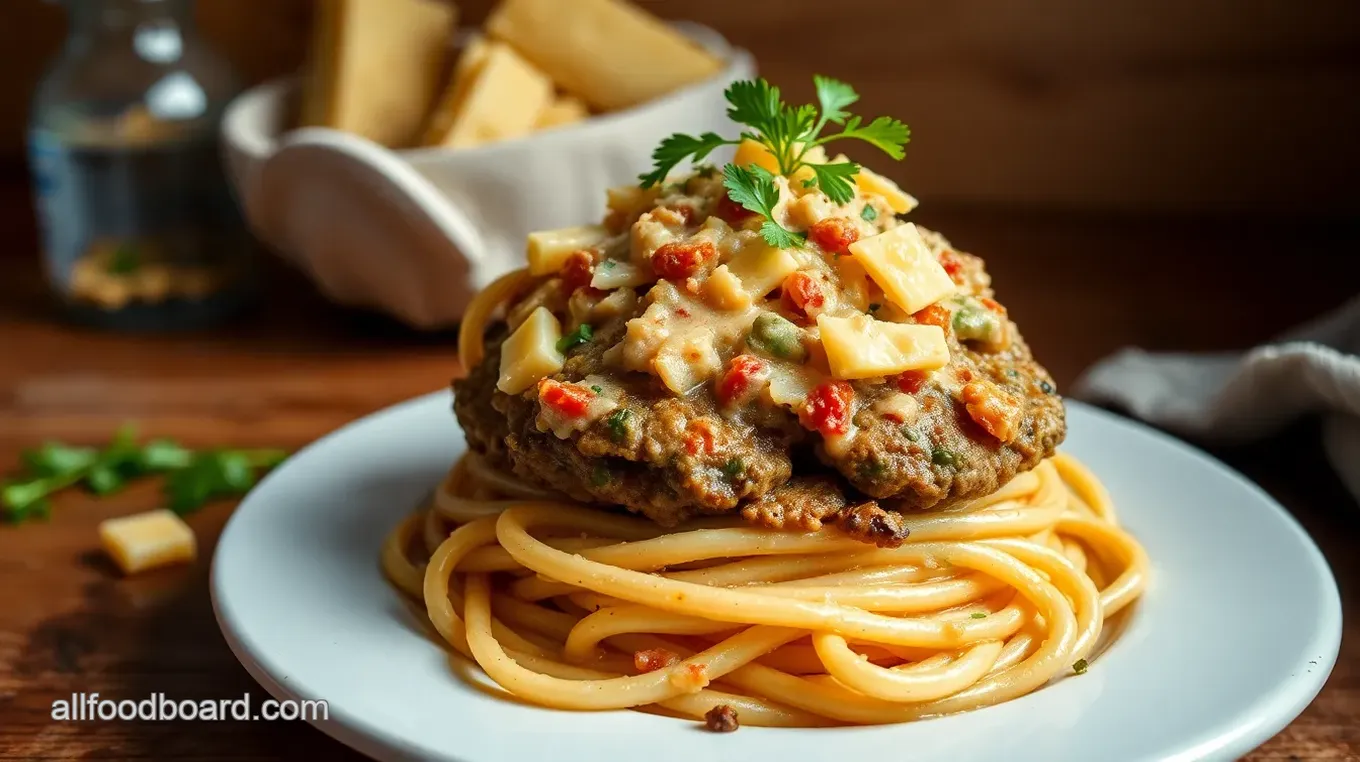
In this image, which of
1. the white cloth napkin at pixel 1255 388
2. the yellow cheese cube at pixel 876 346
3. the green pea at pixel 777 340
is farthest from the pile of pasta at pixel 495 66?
the yellow cheese cube at pixel 876 346

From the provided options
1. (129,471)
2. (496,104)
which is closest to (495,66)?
(496,104)

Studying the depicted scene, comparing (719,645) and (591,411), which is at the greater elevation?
(591,411)

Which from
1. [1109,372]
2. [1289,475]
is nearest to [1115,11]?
[1109,372]

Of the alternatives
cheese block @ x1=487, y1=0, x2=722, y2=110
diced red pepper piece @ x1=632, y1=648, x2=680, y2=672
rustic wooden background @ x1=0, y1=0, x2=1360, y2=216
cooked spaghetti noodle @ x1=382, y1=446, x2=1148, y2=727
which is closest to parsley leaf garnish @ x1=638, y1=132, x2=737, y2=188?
cooked spaghetti noodle @ x1=382, y1=446, x2=1148, y2=727

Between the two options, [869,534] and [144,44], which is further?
[144,44]

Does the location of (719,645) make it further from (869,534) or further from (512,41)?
(512,41)

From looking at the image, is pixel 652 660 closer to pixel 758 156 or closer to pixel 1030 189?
pixel 758 156

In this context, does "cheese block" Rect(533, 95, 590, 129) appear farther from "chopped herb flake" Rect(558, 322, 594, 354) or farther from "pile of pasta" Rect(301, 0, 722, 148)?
"chopped herb flake" Rect(558, 322, 594, 354)
